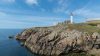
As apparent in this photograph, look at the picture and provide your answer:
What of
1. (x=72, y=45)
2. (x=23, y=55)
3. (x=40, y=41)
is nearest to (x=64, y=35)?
(x=72, y=45)

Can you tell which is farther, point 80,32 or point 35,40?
point 35,40

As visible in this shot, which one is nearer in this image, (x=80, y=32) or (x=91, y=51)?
(x=91, y=51)

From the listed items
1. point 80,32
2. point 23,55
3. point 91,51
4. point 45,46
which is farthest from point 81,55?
point 23,55

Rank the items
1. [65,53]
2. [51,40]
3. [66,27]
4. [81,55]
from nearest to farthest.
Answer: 1. [81,55]
2. [65,53]
3. [51,40]
4. [66,27]

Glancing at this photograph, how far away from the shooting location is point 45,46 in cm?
9369

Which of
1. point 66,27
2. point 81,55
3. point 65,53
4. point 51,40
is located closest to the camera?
point 81,55

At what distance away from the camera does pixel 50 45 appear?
91.7m

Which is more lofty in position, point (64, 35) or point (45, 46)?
point (64, 35)

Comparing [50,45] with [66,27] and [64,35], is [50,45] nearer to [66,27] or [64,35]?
[64,35]

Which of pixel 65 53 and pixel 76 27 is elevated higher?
pixel 76 27

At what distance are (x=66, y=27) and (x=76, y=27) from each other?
5.97 m

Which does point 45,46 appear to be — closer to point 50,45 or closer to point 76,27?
point 50,45

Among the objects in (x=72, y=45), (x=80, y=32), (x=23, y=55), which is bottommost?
(x=23, y=55)

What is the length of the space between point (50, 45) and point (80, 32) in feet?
57.7
